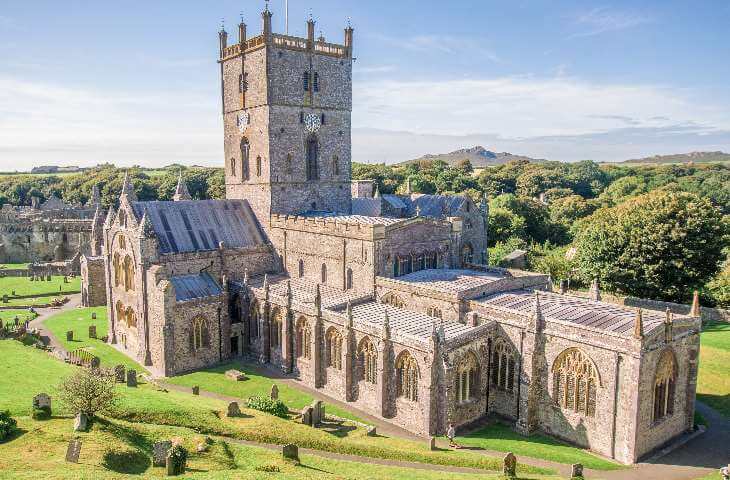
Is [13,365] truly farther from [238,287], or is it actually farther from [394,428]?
[394,428]

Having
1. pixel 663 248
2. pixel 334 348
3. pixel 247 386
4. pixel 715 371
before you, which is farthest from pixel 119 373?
pixel 663 248

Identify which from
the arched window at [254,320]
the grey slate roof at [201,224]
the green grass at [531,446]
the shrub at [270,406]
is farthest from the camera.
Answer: the grey slate roof at [201,224]

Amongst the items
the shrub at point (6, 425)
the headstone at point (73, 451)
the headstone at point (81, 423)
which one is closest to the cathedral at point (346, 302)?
the headstone at point (81, 423)

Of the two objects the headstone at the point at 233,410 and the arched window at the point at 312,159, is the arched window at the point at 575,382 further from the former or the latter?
the arched window at the point at 312,159

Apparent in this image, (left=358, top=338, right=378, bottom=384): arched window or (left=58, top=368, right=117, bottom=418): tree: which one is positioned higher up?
(left=58, top=368, right=117, bottom=418): tree

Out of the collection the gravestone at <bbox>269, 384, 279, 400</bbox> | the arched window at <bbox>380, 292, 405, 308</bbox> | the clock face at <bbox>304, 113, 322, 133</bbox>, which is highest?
the clock face at <bbox>304, 113, 322, 133</bbox>

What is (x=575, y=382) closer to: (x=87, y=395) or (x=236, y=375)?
(x=236, y=375)

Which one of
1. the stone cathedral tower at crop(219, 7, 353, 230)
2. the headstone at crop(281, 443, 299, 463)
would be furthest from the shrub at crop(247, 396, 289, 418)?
the stone cathedral tower at crop(219, 7, 353, 230)

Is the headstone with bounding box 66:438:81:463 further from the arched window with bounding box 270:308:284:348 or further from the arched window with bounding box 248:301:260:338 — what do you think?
the arched window with bounding box 248:301:260:338

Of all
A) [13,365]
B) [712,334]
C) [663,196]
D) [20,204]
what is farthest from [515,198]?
[20,204]
